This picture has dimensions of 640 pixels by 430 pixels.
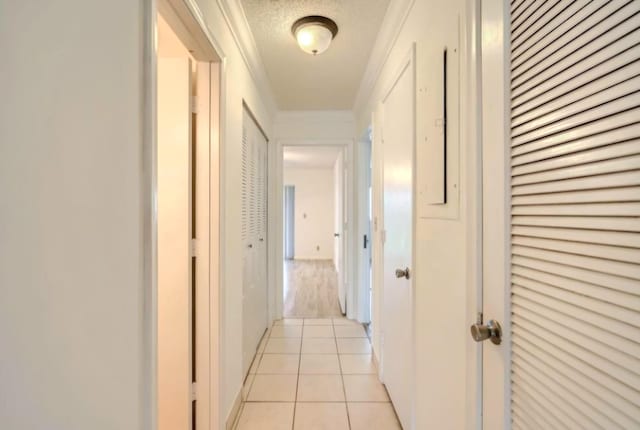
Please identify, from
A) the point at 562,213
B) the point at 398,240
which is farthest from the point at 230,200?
the point at 562,213

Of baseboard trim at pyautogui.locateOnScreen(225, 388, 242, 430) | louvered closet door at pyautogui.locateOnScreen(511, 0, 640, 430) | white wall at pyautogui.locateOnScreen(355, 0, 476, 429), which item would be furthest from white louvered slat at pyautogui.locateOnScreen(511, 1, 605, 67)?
baseboard trim at pyautogui.locateOnScreen(225, 388, 242, 430)

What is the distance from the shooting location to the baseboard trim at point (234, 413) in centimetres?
173

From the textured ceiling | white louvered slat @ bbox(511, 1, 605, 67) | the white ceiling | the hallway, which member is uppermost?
the white ceiling

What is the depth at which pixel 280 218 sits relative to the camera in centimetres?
345

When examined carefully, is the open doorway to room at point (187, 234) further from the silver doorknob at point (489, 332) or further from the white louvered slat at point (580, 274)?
the white louvered slat at point (580, 274)

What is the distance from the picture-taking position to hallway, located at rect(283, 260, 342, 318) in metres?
3.86

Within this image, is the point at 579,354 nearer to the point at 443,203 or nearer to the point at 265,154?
the point at 443,203

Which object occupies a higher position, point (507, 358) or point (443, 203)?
point (443, 203)

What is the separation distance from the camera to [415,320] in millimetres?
1494

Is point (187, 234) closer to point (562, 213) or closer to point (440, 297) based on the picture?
point (440, 297)

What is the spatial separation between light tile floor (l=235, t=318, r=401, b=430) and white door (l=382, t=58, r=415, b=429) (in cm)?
18

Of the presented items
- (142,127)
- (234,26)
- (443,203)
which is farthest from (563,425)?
(234,26)

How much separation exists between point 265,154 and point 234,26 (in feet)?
5.07

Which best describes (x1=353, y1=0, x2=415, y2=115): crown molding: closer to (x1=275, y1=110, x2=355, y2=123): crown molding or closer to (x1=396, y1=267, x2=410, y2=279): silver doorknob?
(x1=275, y1=110, x2=355, y2=123): crown molding
